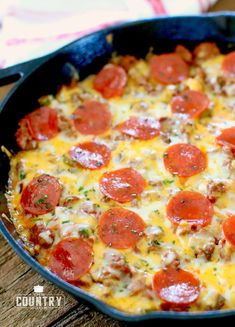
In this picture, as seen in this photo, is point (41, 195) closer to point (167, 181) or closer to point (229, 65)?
point (167, 181)

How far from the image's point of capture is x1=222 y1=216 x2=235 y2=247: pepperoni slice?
3326 millimetres

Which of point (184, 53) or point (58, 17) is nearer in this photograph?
point (184, 53)

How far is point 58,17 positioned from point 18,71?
4.14 feet

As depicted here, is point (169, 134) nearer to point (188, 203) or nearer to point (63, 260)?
point (188, 203)

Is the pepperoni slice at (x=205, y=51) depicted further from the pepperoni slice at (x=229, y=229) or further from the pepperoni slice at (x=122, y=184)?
the pepperoni slice at (x=229, y=229)

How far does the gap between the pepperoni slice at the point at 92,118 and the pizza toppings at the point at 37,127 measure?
0.17 m

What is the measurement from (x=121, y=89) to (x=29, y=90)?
2.27 ft

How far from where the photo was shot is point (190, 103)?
166 inches

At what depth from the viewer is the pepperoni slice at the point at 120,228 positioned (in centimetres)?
336

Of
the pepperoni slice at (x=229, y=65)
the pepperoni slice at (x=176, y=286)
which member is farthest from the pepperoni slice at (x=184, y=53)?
the pepperoni slice at (x=176, y=286)

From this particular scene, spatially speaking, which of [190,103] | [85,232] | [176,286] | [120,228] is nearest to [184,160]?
[190,103]

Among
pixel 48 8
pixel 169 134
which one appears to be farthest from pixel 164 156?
pixel 48 8

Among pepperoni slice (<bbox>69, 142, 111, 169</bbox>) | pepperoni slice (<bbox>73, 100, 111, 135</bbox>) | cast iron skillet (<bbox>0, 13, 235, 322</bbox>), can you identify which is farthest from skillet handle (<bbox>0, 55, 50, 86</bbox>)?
pepperoni slice (<bbox>69, 142, 111, 169</bbox>)

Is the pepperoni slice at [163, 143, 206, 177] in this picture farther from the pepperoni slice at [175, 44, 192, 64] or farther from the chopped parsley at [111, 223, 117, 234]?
the pepperoni slice at [175, 44, 192, 64]
